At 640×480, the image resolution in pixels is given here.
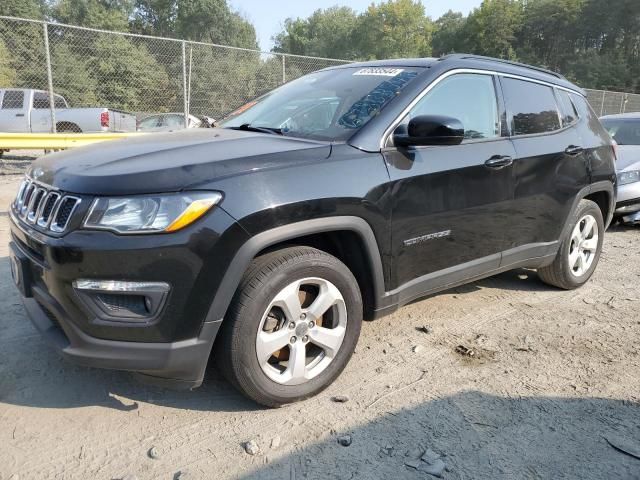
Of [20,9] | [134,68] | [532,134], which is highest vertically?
[20,9]

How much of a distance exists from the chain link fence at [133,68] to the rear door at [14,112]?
39.6 inches

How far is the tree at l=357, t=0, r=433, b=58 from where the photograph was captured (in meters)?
68.1

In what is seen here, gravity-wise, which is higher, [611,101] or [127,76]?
[611,101]

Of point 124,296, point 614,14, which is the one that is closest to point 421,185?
point 124,296

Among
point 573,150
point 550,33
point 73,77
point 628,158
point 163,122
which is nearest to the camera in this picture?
point 573,150

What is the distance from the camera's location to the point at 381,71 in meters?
3.16

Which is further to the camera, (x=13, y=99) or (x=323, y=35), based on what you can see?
(x=323, y=35)

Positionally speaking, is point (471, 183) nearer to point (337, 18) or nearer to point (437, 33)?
point (437, 33)

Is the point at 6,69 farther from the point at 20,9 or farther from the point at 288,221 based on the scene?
the point at 20,9

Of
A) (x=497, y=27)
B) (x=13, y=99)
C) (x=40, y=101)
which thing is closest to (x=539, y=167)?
(x=40, y=101)

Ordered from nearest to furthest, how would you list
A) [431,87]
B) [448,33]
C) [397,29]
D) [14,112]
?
[431,87], [14,112], [448,33], [397,29]

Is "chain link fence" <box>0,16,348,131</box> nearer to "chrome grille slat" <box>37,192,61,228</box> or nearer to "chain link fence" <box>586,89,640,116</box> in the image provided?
"chrome grille slat" <box>37,192,61,228</box>

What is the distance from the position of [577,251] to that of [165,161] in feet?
11.6

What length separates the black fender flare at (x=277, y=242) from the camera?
6.93 ft
